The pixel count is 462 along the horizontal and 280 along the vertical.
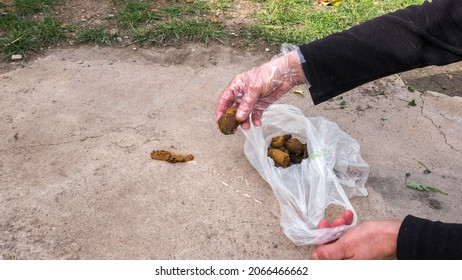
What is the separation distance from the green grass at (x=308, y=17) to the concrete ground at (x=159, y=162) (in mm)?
368

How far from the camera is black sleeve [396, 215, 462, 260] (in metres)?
1.53

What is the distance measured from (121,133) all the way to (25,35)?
1265 millimetres

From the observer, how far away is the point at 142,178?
7.92 feet

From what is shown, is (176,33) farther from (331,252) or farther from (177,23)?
(331,252)

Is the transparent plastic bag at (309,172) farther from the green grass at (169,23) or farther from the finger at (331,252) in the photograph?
the green grass at (169,23)

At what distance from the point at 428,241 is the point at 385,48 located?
2.62 feet

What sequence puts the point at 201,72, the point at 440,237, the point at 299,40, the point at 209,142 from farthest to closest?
the point at 299,40
the point at 201,72
the point at 209,142
the point at 440,237

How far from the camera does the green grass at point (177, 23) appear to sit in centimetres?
351

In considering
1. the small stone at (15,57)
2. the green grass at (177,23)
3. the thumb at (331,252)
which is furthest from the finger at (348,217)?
the small stone at (15,57)

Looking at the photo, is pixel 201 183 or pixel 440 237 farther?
pixel 201 183

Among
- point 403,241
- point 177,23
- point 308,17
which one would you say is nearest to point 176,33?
point 177,23

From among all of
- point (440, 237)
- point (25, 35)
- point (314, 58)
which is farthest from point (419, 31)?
point (25, 35)

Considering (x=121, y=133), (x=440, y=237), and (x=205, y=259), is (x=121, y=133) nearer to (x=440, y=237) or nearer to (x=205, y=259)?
(x=205, y=259)

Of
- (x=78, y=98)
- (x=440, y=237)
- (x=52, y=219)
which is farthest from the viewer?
(x=78, y=98)
